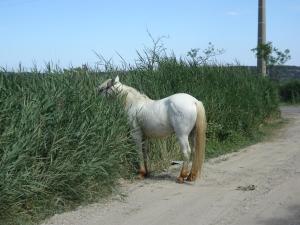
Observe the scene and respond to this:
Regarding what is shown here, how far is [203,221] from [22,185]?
2222 millimetres

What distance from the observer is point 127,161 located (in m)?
10.1

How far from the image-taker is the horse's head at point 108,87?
992 centimetres

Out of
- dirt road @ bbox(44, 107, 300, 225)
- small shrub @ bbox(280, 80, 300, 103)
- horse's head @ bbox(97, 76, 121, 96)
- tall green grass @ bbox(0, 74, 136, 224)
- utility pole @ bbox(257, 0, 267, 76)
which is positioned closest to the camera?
tall green grass @ bbox(0, 74, 136, 224)

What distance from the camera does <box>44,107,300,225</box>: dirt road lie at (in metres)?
7.23

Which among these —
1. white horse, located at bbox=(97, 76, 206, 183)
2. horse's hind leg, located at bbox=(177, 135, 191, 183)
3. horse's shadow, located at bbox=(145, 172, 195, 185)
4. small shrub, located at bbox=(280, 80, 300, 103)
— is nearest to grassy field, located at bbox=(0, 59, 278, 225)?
white horse, located at bbox=(97, 76, 206, 183)

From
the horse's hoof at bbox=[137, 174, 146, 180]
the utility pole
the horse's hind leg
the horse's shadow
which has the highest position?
the utility pole

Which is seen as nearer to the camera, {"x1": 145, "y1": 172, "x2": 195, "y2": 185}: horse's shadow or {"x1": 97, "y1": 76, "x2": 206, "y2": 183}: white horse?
{"x1": 97, "y1": 76, "x2": 206, "y2": 183}: white horse

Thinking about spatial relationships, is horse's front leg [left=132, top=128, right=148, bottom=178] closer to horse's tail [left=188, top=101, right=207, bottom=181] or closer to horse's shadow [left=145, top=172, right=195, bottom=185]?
horse's shadow [left=145, top=172, right=195, bottom=185]

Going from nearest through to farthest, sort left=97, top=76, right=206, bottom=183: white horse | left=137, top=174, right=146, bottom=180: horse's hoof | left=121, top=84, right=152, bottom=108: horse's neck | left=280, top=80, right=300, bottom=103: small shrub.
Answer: left=97, top=76, right=206, bottom=183: white horse
left=137, top=174, right=146, bottom=180: horse's hoof
left=121, top=84, right=152, bottom=108: horse's neck
left=280, top=80, right=300, bottom=103: small shrub

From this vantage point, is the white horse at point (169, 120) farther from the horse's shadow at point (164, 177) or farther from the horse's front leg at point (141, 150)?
the horse's shadow at point (164, 177)

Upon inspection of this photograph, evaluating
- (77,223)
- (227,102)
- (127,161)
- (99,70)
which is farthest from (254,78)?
(77,223)

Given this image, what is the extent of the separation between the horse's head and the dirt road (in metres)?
1.61

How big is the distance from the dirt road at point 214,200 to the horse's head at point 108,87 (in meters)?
1.61

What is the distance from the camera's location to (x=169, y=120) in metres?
9.88
